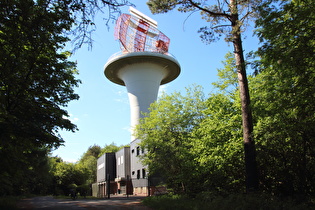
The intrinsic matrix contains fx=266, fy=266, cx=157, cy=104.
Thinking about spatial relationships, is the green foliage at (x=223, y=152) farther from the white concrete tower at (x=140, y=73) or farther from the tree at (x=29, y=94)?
the white concrete tower at (x=140, y=73)

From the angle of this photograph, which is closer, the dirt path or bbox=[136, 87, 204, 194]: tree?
the dirt path

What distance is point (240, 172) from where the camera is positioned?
42.0ft

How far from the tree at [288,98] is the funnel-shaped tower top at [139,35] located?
34.9 m

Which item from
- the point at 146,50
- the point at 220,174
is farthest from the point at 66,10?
the point at 146,50

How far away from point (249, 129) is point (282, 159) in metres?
1.92

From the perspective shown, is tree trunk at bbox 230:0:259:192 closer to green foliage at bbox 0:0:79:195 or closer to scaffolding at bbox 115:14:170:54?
green foliage at bbox 0:0:79:195

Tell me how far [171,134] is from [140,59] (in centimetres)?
2766

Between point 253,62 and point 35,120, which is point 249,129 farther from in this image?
point 35,120

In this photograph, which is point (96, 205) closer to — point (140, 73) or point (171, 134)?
point (171, 134)

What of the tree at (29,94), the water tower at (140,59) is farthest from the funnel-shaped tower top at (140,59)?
the tree at (29,94)

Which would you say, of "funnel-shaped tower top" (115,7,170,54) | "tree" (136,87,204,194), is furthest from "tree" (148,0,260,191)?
"funnel-shaped tower top" (115,7,170,54)

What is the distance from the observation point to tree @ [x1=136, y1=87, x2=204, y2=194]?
57.9 ft

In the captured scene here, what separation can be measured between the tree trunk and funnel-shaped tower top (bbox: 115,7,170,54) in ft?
109

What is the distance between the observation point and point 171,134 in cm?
1909
